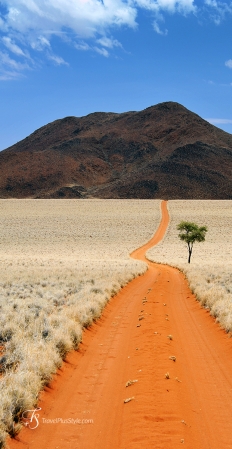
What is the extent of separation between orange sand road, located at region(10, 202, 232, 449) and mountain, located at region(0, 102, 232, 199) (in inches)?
4337

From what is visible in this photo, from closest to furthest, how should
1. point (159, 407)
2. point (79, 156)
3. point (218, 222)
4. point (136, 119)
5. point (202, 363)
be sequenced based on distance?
point (159, 407), point (202, 363), point (218, 222), point (79, 156), point (136, 119)

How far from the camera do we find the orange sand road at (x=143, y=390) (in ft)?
17.9

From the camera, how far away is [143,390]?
273 inches

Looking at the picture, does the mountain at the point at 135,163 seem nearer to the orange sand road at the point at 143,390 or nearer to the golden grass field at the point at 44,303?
the golden grass field at the point at 44,303

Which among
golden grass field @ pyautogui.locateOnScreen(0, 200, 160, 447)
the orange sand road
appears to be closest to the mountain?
golden grass field @ pyautogui.locateOnScreen(0, 200, 160, 447)

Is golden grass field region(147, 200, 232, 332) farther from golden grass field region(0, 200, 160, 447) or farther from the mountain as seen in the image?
the mountain

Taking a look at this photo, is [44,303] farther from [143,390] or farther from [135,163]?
[135,163]

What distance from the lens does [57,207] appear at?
8762cm

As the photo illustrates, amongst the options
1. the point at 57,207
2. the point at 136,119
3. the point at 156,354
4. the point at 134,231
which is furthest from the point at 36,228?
the point at 136,119

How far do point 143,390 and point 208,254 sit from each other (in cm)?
3824

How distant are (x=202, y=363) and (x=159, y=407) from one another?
270cm

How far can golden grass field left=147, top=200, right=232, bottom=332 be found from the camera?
48.4ft

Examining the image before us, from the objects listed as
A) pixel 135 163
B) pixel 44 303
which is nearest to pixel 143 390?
pixel 44 303

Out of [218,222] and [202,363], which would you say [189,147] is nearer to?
[218,222]
